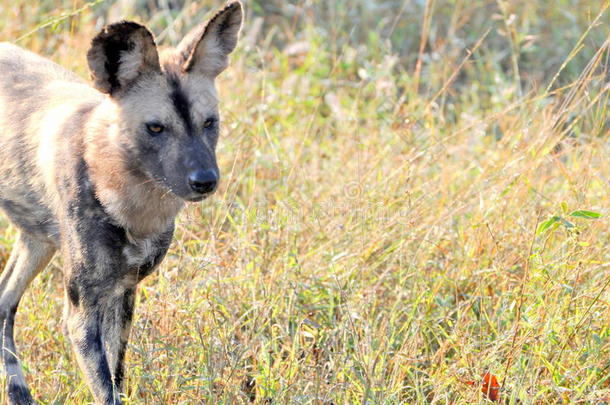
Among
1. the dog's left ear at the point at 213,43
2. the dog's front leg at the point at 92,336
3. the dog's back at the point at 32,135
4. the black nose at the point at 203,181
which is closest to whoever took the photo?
the black nose at the point at 203,181

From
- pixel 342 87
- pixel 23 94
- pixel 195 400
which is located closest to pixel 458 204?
pixel 195 400

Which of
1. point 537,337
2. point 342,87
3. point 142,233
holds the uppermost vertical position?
point 142,233

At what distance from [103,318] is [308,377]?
2.48 feet

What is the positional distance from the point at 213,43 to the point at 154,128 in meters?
0.42

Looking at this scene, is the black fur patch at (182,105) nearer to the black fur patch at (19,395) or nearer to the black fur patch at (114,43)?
the black fur patch at (114,43)

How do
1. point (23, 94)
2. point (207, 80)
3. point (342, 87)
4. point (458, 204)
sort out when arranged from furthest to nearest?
point (342, 87), point (458, 204), point (23, 94), point (207, 80)

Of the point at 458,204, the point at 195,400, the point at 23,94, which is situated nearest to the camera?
the point at 195,400

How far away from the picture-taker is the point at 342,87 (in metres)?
6.60

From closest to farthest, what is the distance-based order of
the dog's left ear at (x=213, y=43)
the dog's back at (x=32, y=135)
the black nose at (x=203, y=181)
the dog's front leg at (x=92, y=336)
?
the black nose at (x=203, y=181) < the dog's front leg at (x=92, y=336) < the dog's left ear at (x=213, y=43) < the dog's back at (x=32, y=135)

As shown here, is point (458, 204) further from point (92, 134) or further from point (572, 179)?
point (92, 134)

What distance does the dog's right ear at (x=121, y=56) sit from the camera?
132 inches

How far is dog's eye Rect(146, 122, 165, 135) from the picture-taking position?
342 cm

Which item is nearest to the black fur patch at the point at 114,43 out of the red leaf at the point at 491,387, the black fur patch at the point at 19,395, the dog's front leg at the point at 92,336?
the dog's front leg at the point at 92,336

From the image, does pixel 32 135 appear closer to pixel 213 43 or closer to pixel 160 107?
pixel 160 107
